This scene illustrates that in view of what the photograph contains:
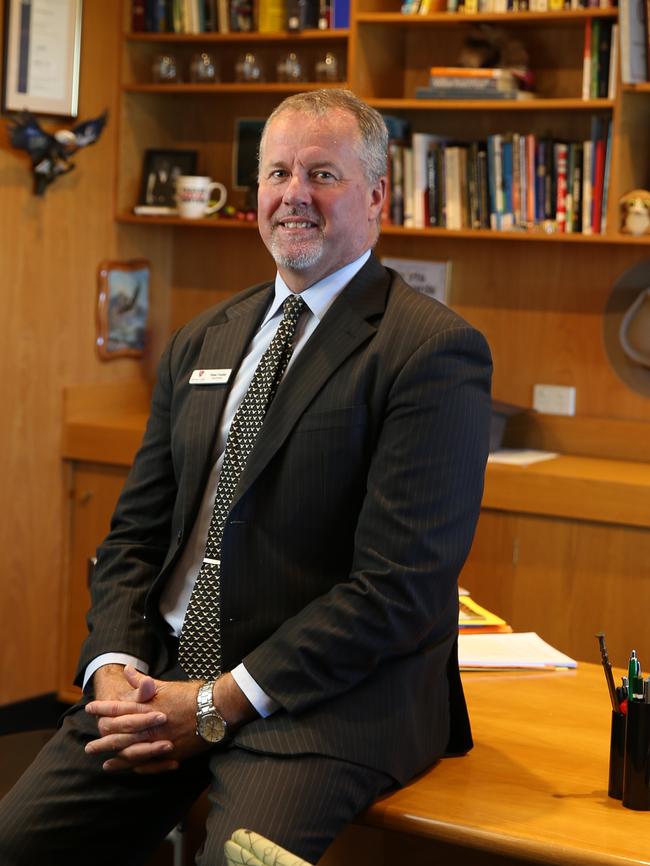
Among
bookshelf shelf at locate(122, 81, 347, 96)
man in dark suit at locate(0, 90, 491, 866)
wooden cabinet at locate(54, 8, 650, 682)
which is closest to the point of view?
man in dark suit at locate(0, 90, 491, 866)

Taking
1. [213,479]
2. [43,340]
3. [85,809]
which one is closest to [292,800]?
[85,809]

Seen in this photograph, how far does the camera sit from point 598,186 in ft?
12.6

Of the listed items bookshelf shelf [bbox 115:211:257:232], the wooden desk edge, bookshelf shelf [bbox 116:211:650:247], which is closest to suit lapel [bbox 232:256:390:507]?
the wooden desk edge

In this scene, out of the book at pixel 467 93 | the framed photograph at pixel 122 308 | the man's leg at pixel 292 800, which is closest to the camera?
the man's leg at pixel 292 800

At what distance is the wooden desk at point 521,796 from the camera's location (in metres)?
1.52

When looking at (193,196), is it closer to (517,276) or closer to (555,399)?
(517,276)

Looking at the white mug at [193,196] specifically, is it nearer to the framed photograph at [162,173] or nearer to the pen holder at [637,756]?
the framed photograph at [162,173]

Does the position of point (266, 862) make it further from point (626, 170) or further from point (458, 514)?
point (626, 170)

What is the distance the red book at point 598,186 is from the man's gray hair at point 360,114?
1.91 meters

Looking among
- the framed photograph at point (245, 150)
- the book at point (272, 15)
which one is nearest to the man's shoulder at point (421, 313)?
the book at point (272, 15)

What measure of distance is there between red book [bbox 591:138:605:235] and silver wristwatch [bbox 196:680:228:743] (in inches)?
98.1

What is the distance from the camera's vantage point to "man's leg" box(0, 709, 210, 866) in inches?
71.1

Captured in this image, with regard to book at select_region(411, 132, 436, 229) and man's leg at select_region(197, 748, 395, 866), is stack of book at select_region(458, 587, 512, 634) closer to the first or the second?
man's leg at select_region(197, 748, 395, 866)

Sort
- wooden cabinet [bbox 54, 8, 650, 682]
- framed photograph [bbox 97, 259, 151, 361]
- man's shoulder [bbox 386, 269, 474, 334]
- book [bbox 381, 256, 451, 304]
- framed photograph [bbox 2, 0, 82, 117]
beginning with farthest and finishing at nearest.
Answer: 1. framed photograph [bbox 97, 259, 151, 361]
2. book [bbox 381, 256, 451, 304]
3. framed photograph [bbox 2, 0, 82, 117]
4. wooden cabinet [bbox 54, 8, 650, 682]
5. man's shoulder [bbox 386, 269, 474, 334]
